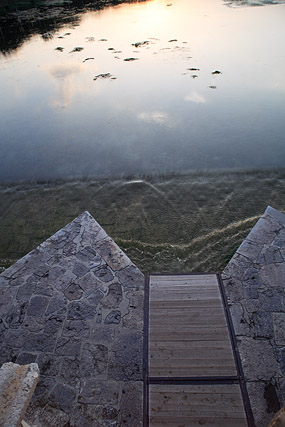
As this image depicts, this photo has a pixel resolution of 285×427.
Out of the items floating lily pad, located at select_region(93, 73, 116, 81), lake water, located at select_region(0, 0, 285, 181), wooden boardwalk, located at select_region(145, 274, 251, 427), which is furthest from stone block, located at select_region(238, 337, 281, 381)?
floating lily pad, located at select_region(93, 73, 116, 81)

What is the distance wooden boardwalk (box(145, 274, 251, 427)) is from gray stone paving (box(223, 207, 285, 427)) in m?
0.19

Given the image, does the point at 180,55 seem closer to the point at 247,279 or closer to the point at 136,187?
the point at 136,187

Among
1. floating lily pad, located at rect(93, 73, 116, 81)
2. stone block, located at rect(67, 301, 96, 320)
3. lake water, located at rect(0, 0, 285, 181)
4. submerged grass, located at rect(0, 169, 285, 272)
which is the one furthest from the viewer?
floating lily pad, located at rect(93, 73, 116, 81)

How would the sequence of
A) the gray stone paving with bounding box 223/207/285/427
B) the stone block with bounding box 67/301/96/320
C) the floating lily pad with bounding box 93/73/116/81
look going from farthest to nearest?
the floating lily pad with bounding box 93/73/116/81, the stone block with bounding box 67/301/96/320, the gray stone paving with bounding box 223/207/285/427

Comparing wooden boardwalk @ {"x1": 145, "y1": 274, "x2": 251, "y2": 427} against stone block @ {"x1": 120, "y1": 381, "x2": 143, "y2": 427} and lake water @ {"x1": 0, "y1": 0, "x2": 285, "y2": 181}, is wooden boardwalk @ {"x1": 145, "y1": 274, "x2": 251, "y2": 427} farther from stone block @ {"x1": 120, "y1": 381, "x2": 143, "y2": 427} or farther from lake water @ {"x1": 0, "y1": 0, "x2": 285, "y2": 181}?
lake water @ {"x1": 0, "y1": 0, "x2": 285, "y2": 181}

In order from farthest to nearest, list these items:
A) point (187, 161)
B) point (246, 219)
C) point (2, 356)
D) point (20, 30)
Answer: point (20, 30) → point (187, 161) → point (246, 219) → point (2, 356)

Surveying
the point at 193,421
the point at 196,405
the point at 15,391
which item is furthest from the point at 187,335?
the point at 15,391

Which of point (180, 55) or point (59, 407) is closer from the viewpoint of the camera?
point (59, 407)

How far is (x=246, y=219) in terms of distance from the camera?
669 cm

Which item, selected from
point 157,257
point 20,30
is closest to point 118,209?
point 157,257

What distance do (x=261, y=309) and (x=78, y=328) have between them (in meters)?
3.04

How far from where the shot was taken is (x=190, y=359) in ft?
13.8

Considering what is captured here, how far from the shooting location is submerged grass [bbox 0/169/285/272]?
608cm

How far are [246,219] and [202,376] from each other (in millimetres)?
3808
